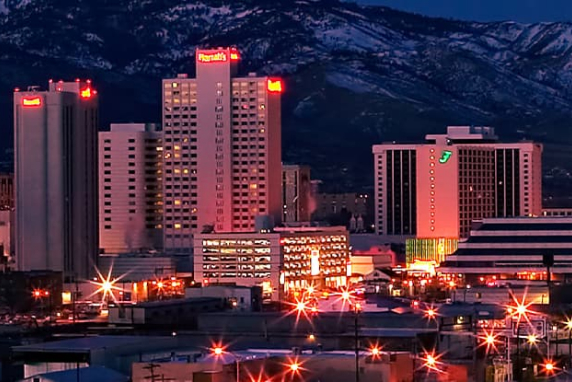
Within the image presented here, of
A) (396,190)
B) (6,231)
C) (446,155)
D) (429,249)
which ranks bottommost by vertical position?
(429,249)

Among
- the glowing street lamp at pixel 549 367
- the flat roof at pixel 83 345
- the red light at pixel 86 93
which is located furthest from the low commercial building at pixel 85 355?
the red light at pixel 86 93

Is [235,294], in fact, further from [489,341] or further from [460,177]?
[460,177]

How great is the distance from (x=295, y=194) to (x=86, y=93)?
36827 millimetres

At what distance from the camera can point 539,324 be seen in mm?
67562

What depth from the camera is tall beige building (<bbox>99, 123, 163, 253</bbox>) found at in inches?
5561

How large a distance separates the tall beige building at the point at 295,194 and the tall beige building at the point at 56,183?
3441 cm

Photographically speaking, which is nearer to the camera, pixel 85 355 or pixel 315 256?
pixel 85 355

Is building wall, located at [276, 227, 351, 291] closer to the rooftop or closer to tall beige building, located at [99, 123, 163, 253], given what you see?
tall beige building, located at [99, 123, 163, 253]

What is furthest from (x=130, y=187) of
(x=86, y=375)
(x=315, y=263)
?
(x=86, y=375)

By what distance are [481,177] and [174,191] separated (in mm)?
24248

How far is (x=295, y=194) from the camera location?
518 ft

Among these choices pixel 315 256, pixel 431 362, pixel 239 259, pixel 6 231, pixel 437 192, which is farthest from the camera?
pixel 437 192

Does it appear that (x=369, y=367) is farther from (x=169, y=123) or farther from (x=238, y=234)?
(x=169, y=123)

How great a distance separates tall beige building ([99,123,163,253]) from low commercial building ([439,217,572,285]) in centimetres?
2734
